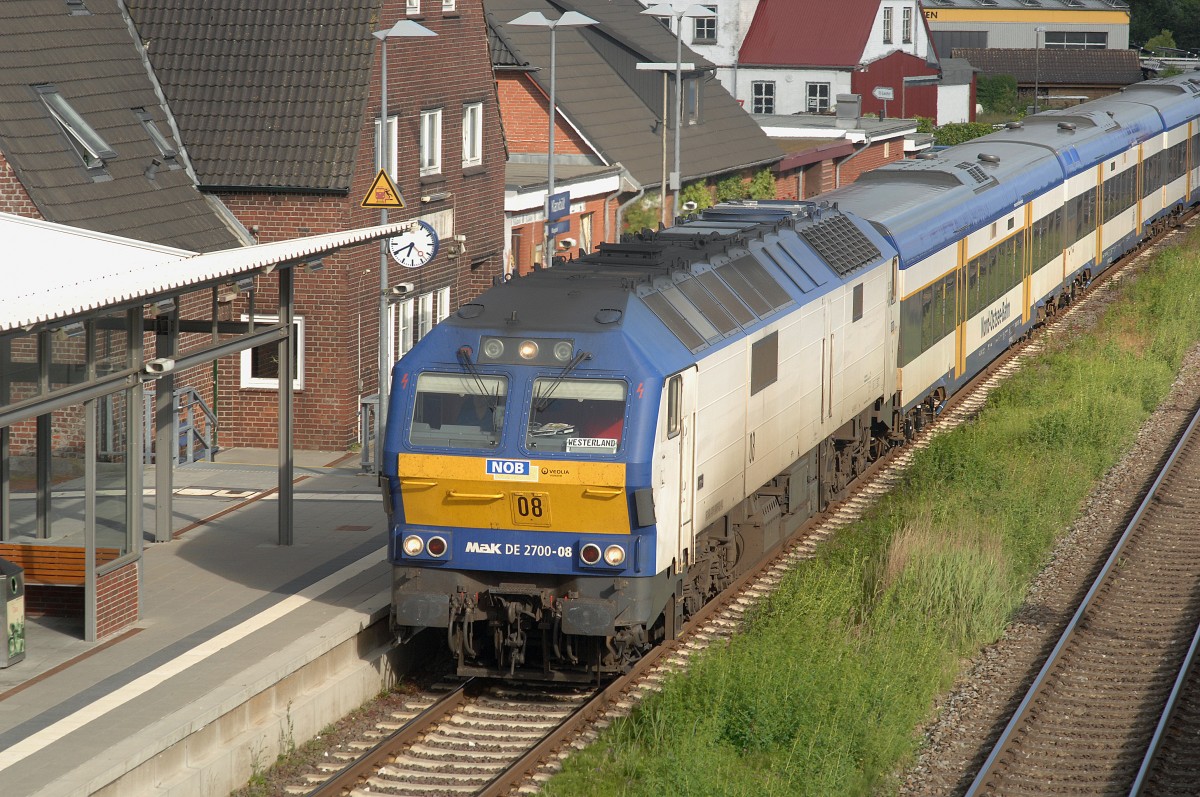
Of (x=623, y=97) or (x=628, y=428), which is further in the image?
(x=623, y=97)

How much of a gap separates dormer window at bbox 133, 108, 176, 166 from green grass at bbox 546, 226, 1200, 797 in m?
10.5

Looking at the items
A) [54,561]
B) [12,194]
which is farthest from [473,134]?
[54,561]

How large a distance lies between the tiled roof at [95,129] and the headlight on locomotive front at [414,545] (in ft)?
28.2

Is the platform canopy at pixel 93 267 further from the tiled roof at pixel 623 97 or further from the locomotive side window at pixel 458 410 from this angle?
the tiled roof at pixel 623 97

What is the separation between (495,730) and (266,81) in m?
12.8

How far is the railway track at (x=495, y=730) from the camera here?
10898 mm

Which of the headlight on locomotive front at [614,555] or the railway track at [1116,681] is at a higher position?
the headlight on locomotive front at [614,555]

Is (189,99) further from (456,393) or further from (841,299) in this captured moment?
(456,393)

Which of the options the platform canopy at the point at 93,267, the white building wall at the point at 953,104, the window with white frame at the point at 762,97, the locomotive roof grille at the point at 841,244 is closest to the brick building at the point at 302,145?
the locomotive roof grille at the point at 841,244

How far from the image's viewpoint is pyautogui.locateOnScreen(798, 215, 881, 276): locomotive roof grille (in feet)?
55.7

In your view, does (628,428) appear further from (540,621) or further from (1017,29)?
(1017,29)

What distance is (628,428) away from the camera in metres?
11.5

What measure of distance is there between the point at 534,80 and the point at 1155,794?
2598cm

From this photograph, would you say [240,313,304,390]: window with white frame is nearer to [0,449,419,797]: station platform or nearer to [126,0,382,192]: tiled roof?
[126,0,382,192]: tiled roof
